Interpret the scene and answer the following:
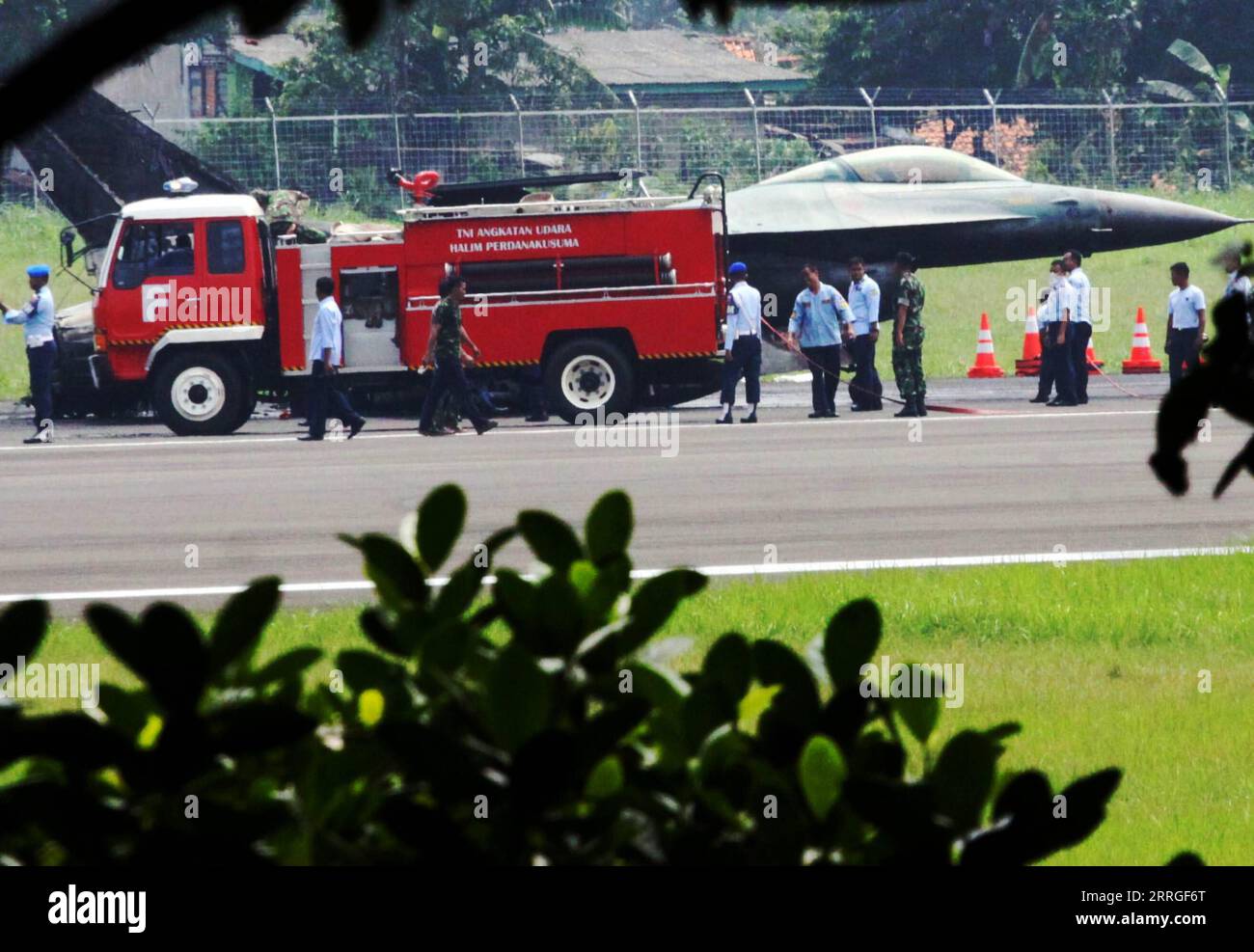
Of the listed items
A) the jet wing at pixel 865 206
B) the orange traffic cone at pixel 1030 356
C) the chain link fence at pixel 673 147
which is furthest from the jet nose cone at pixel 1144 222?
the chain link fence at pixel 673 147

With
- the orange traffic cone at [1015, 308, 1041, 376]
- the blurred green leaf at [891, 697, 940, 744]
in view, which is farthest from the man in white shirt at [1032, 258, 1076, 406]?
the blurred green leaf at [891, 697, 940, 744]

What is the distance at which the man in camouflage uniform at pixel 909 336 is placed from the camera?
69.9 feet

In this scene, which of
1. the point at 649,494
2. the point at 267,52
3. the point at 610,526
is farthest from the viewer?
the point at 267,52

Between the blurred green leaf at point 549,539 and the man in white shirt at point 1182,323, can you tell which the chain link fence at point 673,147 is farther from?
the blurred green leaf at point 549,539

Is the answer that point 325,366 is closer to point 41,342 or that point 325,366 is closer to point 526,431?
point 526,431

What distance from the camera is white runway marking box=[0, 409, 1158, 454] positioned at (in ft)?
67.3

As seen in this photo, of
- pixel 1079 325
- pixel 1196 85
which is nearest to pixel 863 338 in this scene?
pixel 1079 325

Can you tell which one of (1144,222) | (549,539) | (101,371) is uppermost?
(549,539)

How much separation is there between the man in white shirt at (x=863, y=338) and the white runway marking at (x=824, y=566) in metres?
10.9

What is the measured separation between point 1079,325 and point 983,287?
53.2 ft

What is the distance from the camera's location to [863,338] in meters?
22.8

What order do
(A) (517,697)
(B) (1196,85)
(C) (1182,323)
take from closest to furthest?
(A) (517,697)
(C) (1182,323)
(B) (1196,85)

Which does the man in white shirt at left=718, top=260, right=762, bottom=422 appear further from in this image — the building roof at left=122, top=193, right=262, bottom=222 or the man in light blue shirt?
the building roof at left=122, top=193, right=262, bottom=222
